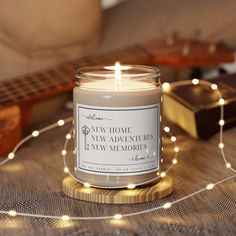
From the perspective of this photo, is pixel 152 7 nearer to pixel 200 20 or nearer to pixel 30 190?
pixel 200 20

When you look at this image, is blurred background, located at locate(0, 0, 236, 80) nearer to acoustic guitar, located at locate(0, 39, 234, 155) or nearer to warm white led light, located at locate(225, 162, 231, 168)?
acoustic guitar, located at locate(0, 39, 234, 155)

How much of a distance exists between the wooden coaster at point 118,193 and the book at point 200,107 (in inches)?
8.3

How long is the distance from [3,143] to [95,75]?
10.8 inches

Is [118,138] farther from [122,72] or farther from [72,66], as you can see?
[72,66]

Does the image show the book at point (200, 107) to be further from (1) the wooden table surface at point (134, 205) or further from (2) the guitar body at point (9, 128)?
(2) the guitar body at point (9, 128)

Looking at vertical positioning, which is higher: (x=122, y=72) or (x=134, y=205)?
(x=122, y=72)

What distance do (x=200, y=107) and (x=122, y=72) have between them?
0.17 metres

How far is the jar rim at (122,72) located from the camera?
0.63 metres

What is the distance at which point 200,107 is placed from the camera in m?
0.84

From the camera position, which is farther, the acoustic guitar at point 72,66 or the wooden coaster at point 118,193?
the acoustic guitar at point 72,66

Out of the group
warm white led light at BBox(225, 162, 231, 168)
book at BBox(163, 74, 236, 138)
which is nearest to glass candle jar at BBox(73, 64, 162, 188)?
warm white led light at BBox(225, 162, 231, 168)

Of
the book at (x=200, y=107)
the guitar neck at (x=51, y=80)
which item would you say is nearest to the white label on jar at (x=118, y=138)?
the book at (x=200, y=107)

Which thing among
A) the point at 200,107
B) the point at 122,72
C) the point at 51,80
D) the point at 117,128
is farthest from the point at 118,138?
the point at 51,80

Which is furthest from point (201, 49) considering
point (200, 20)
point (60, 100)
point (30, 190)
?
point (30, 190)
